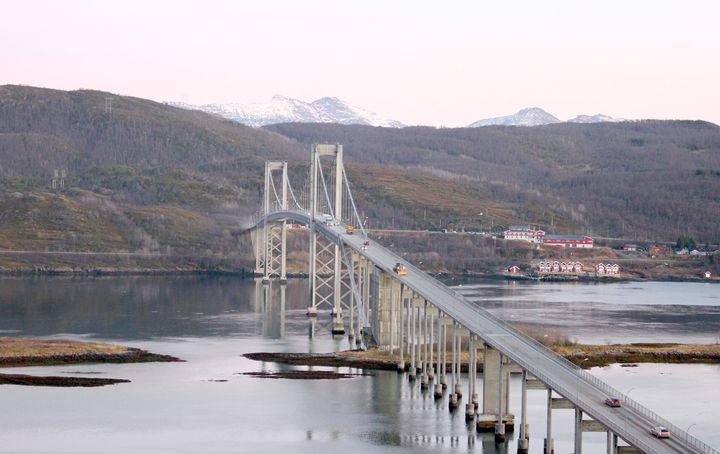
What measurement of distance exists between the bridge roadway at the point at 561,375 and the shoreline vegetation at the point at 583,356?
3.05 m

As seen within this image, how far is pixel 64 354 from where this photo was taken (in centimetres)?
5234

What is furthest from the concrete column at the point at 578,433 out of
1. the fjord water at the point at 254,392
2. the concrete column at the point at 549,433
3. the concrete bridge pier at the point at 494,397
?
the concrete bridge pier at the point at 494,397

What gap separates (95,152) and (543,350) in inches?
6129

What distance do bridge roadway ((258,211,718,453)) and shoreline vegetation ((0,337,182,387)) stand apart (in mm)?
9932

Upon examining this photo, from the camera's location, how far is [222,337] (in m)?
61.5

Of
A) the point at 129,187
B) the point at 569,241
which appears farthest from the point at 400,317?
the point at 129,187

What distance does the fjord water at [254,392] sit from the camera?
37.0 metres

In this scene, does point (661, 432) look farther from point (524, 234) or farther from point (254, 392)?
point (524, 234)

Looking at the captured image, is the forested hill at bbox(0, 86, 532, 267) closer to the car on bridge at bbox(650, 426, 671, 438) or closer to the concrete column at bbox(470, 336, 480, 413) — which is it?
the concrete column at bbox(470, 336, 480, 413)

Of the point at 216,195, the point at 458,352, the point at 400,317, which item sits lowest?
A: the point at 458,352

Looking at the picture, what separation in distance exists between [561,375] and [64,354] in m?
23.4

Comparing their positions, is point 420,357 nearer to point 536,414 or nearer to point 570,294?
point 536,414

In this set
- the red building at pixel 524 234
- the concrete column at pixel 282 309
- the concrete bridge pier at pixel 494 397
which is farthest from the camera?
the red building at pixel 524 234

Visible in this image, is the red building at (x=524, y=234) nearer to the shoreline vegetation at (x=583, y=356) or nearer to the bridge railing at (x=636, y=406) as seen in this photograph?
the shoreline vegetation at (x=583, y=356)
